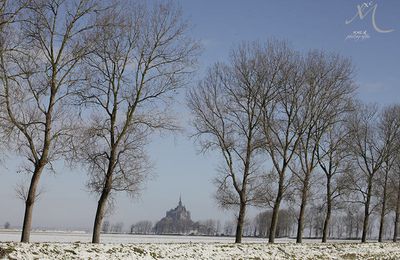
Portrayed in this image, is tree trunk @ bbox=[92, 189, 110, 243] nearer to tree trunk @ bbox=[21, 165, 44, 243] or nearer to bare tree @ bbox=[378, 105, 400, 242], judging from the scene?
tree trunk @ bbox=[21, 165, 44, 243]

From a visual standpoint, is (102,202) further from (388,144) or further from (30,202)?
(388,144)

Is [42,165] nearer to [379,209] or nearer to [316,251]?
[316,251]

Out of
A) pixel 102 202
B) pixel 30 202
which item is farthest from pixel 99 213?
pixel 30 202

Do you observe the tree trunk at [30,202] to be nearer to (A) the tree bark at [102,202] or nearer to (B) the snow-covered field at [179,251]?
(B) the snow-covered field at [179,251]

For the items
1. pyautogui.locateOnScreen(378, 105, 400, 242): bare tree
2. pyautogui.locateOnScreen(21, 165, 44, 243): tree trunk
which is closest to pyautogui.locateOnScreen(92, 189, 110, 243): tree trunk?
pyautogui.locateOnScreen(21, 165, 44, 243): tree trunk

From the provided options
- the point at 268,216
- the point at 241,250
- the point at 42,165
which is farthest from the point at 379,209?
the point at 268,216

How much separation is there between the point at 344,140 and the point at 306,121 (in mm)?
7009

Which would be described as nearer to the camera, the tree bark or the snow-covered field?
the snow-covered field

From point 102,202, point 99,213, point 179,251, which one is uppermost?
point 102,202

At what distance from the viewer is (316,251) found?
3066 cm

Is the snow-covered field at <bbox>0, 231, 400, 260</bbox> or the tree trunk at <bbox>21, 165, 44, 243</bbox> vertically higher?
the tree trunk at <bbox>21, 165, 44, 243</bbox>

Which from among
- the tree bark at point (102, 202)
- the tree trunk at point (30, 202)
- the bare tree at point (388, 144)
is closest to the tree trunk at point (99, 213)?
the tree bark at point (102, 202)

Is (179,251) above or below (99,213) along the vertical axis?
below

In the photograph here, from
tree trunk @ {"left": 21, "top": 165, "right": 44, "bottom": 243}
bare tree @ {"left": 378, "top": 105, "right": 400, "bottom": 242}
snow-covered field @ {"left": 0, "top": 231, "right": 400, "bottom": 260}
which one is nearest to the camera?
snow-covered field @ {"left": 0, "top": 231, "right": 400, "bottom": 260}
